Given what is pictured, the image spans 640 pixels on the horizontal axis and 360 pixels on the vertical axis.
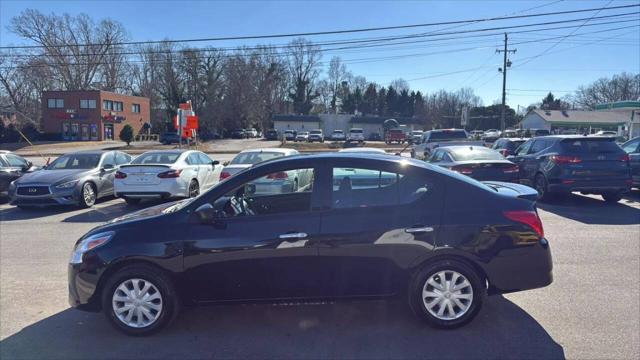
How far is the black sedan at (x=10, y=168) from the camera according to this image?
1165cm

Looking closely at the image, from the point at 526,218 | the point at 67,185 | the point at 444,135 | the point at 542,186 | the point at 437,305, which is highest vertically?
the point at 444,135

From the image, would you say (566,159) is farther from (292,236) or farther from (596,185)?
(292,236)

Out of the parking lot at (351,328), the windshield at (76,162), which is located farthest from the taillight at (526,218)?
the windshield at (76,162)

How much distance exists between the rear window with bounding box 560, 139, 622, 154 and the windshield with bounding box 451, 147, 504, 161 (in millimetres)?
1544

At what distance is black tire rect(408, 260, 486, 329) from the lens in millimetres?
3629

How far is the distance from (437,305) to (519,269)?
32.8 inches

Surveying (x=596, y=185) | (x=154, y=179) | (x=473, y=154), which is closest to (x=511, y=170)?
(x=473, y=154)

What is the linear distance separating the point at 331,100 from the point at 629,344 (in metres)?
106

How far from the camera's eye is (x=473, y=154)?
10.5 metres

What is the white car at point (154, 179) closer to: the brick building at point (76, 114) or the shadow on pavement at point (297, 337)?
the shadow on pavement at point (297, 337)

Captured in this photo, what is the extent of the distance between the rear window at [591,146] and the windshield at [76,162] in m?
12.4

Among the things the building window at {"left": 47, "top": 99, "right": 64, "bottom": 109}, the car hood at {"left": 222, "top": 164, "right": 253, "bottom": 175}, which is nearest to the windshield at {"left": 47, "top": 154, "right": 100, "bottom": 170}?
the car hood at {"left": 222, "top": 164, "right": 253, "bottom": 175}

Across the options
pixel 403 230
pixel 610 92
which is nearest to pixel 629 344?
pixel 403 230

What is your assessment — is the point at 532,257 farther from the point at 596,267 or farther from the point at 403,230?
the point at 596,267
